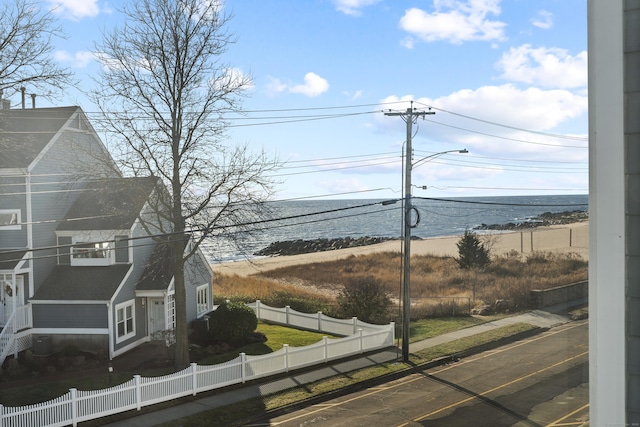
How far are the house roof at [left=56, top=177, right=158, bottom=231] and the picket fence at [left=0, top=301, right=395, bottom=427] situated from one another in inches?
60.6

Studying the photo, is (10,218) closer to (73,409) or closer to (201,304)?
(73,409)

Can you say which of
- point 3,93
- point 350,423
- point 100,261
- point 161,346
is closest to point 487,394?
point 350,423

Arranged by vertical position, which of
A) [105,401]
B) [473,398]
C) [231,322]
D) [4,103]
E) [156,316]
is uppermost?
[4,103]

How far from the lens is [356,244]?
23.7ft

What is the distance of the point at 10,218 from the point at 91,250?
2.56ft

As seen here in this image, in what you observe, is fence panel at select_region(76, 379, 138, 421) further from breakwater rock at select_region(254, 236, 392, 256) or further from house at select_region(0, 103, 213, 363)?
breakwater rock at select_region(254, 236, 392, 256)

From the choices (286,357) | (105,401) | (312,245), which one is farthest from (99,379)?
(312,245)

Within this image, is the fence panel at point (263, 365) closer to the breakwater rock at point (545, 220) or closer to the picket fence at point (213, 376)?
the picket fence at point (213, 376)

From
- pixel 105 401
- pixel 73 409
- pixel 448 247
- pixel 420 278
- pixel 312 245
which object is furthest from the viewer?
pixel 448 247

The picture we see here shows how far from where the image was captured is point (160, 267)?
5.72 metres

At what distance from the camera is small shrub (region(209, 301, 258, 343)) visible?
5.98 metres

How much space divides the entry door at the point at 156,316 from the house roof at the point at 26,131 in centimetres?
185

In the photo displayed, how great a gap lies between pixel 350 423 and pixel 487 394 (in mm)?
1658

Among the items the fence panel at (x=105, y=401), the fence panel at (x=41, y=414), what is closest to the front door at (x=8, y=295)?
the fence panel at (x=41, y=414)
